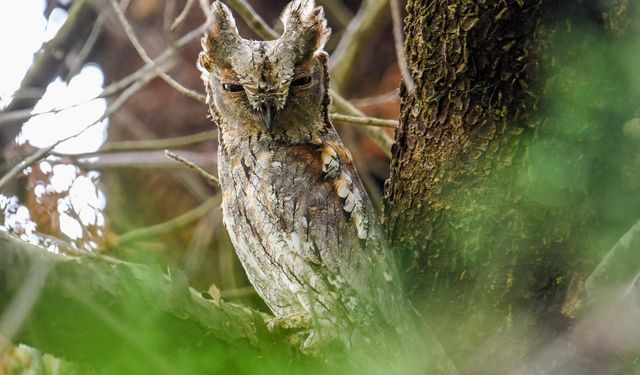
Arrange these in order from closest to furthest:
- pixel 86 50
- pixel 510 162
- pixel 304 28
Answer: pixel 510 162 → pixel 304 28 → pixel 86 50

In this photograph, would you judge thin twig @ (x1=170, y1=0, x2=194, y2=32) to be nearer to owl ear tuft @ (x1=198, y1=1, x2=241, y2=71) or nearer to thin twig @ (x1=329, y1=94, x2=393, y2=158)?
owl ear tuft @ (x1=198, y1=1, x2=241, y2=71)

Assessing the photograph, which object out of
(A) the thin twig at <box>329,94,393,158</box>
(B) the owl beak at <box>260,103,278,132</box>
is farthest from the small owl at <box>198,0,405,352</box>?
(A) the thin twig at <box>329,94,393,158</box>

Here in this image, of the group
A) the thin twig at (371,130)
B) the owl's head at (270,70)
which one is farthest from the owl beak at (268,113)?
the thin twig at (371,130)

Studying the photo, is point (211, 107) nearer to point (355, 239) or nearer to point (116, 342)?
point (355, 239)

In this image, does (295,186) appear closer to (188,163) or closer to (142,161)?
(188,163)

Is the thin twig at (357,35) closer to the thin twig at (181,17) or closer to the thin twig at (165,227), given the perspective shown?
the thin twig at (181,17)

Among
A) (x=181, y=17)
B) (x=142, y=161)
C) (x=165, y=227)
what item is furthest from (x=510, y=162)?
(x=142, y=161)

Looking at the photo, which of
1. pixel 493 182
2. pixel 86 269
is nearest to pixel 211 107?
pixel 493 182
